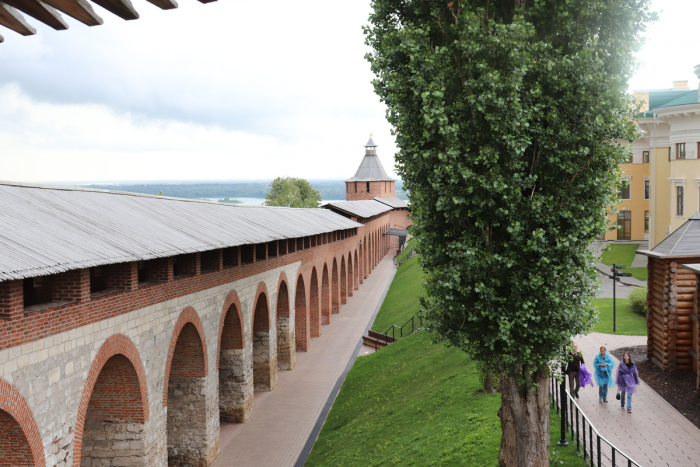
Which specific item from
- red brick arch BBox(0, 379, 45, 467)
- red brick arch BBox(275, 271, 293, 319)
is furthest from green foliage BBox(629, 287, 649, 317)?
red brick arch BBox(0, 379, 45, 467)

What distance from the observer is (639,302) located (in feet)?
69.4

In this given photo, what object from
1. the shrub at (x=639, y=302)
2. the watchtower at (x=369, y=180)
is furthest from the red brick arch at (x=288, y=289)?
Result: the watchtower at (x=369, y=180)

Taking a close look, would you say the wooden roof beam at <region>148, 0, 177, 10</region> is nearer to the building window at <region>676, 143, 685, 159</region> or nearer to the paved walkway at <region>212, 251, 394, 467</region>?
the paved walkway at <region>212, 251, 394, 467</region>

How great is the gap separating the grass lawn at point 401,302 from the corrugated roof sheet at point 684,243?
12417 millimetres

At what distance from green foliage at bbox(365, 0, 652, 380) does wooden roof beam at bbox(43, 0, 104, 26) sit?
6168mm

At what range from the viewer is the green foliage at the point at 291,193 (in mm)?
95438

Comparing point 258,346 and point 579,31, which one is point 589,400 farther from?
point 258,346

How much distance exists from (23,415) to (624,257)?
35.7 metres

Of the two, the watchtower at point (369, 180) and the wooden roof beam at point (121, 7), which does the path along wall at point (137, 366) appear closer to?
the wooden roof beam at point (121, 7)

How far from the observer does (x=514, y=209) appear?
26.9 ft

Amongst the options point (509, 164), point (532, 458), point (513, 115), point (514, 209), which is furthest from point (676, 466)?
point (513, 115)

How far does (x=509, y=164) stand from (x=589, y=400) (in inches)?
271

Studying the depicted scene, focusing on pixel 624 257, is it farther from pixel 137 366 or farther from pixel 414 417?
pixel 137 366

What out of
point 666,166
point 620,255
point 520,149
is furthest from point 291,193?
point 520,149
